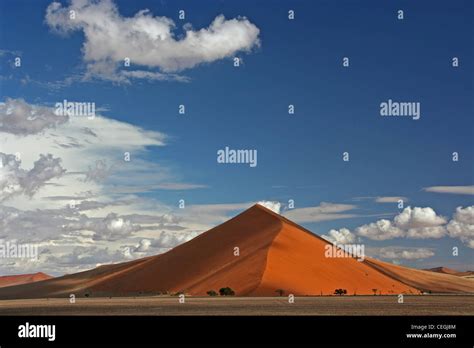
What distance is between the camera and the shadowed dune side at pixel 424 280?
498 ft

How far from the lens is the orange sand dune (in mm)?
102938

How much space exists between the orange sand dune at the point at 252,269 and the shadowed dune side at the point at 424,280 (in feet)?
3.04

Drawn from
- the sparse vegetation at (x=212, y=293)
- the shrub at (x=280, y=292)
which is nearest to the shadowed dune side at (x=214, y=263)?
the sparse vegetation at (x=212, y=293)

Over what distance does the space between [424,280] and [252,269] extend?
76.7 m

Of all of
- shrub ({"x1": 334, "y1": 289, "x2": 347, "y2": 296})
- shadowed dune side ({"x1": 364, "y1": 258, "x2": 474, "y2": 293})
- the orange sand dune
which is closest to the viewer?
shrub ({"x1": 334, "y1": 289, "x2": 347, "y2": 296})

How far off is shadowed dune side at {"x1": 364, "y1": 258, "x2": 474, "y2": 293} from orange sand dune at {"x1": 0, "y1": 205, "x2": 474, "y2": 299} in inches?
36.5

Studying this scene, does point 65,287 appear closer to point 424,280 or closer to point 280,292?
point 280,292

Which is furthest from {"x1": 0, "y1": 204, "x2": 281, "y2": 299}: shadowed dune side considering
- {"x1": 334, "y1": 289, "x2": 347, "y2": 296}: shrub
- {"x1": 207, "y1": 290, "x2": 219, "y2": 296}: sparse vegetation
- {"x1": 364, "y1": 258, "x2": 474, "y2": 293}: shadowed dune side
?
{"x1": 364, "y1": 258, "x2": 474, "y2": 293}: shadowed dune side

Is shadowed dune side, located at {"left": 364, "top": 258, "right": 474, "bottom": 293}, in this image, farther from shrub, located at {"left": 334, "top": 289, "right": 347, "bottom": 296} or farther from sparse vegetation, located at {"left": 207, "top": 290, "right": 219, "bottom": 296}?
sparse vegetation, located at {"left": 207, "top": 290, "right": 219, "bottom": 296}

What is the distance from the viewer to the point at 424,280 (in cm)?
16525
